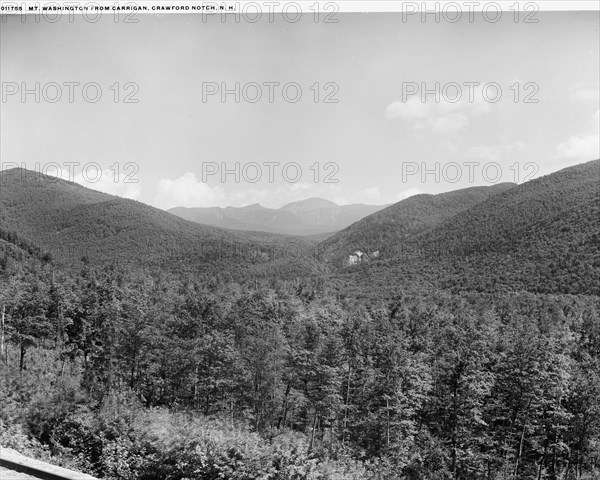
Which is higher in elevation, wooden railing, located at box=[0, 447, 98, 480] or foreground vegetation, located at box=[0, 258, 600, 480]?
wooden railing, located at box=[0, 447, 98, 480]

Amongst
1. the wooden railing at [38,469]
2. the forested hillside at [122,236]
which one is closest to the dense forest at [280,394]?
the wooden railing at [38,469]

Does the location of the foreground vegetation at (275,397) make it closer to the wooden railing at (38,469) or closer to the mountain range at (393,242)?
the wooden railing at (38,469)

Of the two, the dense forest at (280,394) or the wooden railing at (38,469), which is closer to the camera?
the wooden railing at (38,469)

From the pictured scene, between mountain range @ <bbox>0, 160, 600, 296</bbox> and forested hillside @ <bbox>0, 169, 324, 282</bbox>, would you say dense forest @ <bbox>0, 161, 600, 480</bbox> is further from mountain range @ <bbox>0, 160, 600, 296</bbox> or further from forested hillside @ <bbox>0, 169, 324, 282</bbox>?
forested hillside @ <bbox>0, 169, 324, 282</bbox>

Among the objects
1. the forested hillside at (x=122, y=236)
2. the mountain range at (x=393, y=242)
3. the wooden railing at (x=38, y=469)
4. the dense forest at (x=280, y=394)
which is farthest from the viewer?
the forested hillside at (x=122, y=236)

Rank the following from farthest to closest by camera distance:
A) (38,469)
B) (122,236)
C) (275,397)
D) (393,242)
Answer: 1. (393,242)
2. (122,236)
3. (275,397)
4. (38,469)

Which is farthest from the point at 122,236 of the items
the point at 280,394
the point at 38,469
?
the point at 38,469

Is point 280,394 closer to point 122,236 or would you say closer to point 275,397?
point 275,397

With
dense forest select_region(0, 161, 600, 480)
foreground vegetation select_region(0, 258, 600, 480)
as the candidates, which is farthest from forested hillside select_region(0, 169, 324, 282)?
foreground vegetation select_region(0, 258, 600, 480)

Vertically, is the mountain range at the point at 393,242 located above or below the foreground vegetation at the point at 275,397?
above

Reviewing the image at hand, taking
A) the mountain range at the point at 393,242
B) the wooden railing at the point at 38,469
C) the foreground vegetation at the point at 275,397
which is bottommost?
the foreground vegetation at the point at 275,397

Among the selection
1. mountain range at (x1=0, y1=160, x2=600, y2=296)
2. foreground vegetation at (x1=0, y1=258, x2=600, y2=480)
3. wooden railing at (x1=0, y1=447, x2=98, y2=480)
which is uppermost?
mountain range at (x1=0, y1=160, x2=600, y2=296)

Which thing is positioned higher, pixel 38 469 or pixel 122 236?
pixel 122 236
